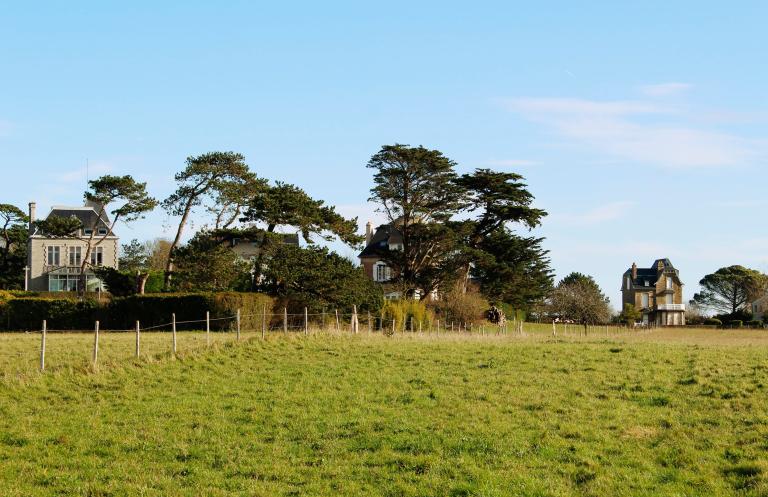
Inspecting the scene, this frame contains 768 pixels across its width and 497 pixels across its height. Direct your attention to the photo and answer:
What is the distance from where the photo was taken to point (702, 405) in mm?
19594

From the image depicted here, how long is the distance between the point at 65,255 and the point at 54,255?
3.64 feet

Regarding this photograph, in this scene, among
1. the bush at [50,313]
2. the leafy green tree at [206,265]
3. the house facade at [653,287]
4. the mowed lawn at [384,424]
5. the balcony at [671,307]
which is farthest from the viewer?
the house facade at [653,287]

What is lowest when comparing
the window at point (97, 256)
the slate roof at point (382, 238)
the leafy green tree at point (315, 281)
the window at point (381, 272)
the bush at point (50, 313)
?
the bush at point (50, 313)

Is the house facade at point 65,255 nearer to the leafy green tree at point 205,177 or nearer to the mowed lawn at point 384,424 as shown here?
the leafy green tree at point 205,177

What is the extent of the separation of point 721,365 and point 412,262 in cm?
3772

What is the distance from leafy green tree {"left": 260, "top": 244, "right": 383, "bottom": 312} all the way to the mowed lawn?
67.7 ft

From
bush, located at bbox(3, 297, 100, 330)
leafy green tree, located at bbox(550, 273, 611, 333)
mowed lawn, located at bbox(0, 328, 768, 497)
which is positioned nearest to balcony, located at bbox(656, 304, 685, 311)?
leafy green tree, located at bbox(550, 273, 611, 333)

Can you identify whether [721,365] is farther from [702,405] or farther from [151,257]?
[151,257]

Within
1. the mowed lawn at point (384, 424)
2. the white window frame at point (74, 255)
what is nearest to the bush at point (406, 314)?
the mowed lawn at point (384, 424)

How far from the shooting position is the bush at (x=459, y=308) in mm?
59344

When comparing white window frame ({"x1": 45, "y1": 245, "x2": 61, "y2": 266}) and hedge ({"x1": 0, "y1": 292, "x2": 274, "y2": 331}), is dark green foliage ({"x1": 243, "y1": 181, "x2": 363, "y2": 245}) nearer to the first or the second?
hedge ({"x1": 0, "y1": 292, "x2": 274, "y2": 331})

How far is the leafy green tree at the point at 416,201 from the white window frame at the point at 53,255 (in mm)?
37503

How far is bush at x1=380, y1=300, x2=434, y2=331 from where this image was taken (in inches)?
1967

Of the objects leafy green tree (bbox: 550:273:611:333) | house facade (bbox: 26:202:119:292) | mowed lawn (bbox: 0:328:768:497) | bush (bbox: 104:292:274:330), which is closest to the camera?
mowed lawn (bbox: 0:328:768:497)
